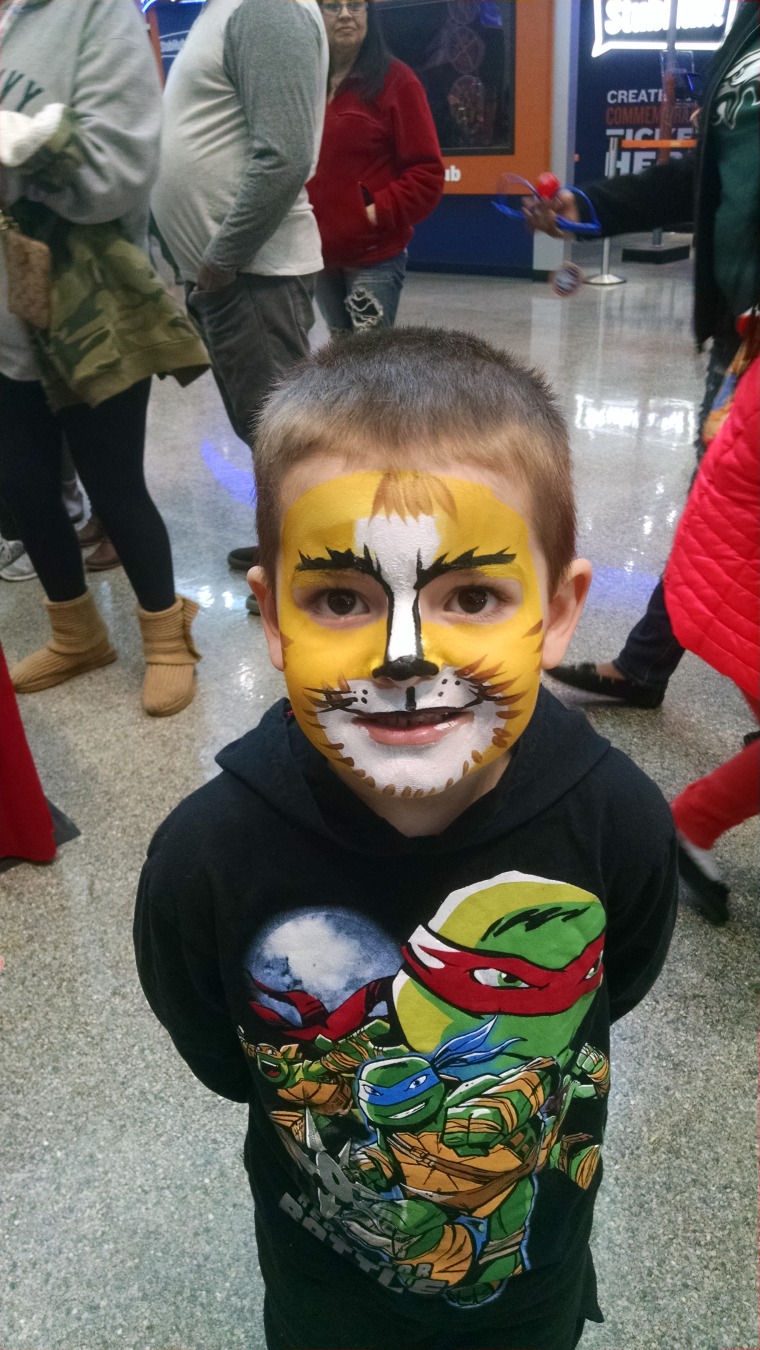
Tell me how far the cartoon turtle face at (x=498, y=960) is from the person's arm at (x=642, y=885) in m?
0.04

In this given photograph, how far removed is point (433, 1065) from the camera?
0.65 m

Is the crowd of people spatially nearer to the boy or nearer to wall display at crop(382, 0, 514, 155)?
the boy

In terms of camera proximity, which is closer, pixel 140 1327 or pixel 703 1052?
pixel 140 1327

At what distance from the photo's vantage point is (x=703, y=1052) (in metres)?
1.23

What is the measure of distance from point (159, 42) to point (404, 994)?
6.15m

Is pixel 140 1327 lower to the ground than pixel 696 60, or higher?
lower

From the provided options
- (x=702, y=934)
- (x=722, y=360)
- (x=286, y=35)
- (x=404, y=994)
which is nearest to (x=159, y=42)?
(x=286, y=35)

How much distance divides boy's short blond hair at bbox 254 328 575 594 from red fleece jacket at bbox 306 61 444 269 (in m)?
1.78

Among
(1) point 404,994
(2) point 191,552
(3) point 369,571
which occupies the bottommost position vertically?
(2) point 191,552

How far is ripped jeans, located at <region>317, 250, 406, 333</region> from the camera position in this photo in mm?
2312

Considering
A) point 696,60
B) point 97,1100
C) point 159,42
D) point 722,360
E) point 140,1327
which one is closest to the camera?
point 140,1327

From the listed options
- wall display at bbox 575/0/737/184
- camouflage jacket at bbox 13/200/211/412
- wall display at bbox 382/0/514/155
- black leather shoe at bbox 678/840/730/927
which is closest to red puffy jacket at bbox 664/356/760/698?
black leather shoe at bbox 678/840/730/927

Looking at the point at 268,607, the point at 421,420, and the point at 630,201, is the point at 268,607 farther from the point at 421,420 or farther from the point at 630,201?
the point at 630,201

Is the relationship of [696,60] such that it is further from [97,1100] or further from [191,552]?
[97,1100]
